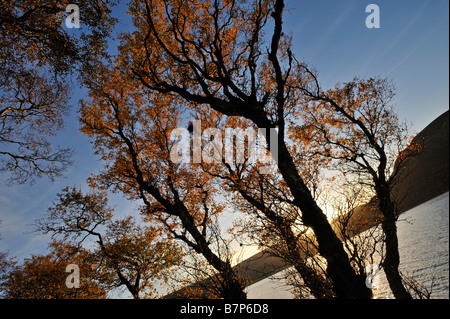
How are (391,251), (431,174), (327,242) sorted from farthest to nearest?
(431,174)
(391,251)
(327,242)

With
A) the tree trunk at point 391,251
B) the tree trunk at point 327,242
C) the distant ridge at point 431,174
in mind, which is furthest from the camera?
the distant ridge at point 431,174

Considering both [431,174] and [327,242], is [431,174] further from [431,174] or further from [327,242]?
[327,242]

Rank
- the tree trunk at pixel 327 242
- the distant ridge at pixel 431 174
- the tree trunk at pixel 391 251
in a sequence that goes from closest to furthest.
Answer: the tree trunk at pixel 327 242
the tree trunk at pixel 391 251
the distant ridge at pixel 431 174

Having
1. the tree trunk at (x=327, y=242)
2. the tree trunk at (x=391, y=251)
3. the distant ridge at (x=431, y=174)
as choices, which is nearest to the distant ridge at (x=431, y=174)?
the distant ridge at (x=431, y=174)

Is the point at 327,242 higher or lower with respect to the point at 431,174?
lower

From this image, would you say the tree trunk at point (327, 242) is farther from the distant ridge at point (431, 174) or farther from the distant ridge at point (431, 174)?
the distant ridge at point (431, 174)

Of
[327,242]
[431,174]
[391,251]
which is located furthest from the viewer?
[431,174]

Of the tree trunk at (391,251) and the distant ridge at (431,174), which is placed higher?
the distant ridge at (431,174)

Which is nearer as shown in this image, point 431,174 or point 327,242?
point 327,242

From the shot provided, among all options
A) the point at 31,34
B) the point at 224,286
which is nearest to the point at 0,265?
the point at 31,34

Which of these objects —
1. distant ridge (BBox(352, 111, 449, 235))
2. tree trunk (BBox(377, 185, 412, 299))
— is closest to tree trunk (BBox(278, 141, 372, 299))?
tree trunk (BBox(377, 185, 412, 299))

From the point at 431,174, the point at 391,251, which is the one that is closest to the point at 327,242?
the point at 391,251

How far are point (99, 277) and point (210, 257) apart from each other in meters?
14.9

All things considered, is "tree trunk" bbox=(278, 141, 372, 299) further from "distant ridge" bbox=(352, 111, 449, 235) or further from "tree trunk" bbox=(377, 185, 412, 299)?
"distant ridge" bbox=(352, 111, 449, 235)
